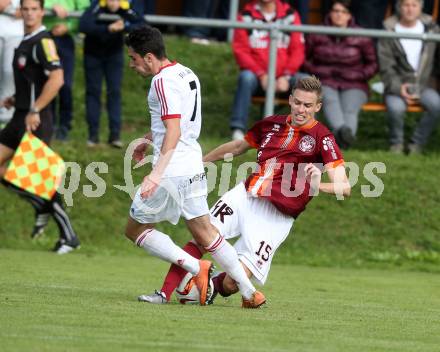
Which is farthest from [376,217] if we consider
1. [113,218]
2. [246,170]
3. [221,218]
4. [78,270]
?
[221,218]

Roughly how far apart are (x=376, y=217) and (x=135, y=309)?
23.9ft

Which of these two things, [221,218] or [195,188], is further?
[221,218]

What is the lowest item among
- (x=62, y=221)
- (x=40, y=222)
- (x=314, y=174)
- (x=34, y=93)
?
(x=40, y=222)

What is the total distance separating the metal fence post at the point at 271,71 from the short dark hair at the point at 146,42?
670 cm

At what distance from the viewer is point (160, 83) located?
8867 mm

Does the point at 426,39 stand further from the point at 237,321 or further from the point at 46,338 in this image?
the point at 46,338

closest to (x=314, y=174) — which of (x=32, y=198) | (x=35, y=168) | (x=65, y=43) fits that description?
(x=35, y=168)

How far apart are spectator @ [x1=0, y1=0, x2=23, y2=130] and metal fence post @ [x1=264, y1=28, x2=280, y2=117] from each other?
2.97 m

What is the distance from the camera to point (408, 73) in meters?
16.3

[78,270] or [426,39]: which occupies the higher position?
[426,39]

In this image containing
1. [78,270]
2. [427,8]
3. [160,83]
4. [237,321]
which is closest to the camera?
[237,321]

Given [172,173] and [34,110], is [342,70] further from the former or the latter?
[172,173]

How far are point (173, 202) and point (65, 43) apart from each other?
745 centimetres

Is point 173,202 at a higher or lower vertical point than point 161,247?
higher
